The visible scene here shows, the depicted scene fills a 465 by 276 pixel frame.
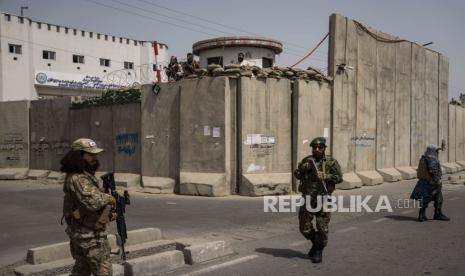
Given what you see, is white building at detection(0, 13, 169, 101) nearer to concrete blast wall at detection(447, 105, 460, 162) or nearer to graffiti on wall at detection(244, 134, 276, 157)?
concrete blast wall at detection(447, 105, 460, 162)

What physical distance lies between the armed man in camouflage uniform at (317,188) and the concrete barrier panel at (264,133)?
250 inches

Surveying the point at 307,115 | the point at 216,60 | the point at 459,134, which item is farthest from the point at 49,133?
the point at 459,134

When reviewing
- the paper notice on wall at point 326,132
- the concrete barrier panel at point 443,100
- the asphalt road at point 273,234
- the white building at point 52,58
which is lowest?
the asphalt road at point 273,234

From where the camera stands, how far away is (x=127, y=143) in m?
15.1

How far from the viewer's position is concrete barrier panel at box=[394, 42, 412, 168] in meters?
18.9

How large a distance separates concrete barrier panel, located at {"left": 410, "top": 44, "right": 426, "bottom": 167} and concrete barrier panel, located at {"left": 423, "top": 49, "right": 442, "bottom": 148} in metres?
0.43

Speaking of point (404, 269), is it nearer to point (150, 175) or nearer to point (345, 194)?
point (345, 194)

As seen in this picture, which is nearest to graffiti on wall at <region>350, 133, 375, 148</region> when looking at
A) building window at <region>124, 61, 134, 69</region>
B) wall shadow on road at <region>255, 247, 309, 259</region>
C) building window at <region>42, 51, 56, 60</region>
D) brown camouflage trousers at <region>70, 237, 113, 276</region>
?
wall shadow on road at <region>255, 247, 309, 259</region>

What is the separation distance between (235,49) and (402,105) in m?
7.56

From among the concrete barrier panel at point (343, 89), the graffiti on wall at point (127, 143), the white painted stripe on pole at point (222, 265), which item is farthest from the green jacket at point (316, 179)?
the graffiti on wall at point (127, 143)

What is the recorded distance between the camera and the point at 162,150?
13.8m

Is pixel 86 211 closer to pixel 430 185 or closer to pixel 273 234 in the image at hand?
pixel 273 234

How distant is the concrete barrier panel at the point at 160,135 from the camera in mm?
13555

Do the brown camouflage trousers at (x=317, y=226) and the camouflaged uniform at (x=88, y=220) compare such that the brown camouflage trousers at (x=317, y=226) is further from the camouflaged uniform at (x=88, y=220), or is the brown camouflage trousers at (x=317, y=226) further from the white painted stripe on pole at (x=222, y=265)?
the camouflaged uniform at (x=88, y=220)
